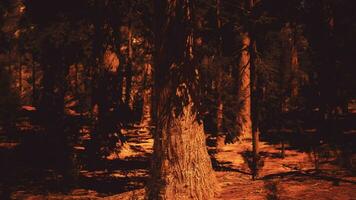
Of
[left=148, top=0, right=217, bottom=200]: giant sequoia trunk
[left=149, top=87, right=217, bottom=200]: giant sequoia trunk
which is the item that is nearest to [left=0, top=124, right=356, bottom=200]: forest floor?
[left=149, top=87, right=217, bottom=200]: giant sequoia trunk

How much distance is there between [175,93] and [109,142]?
28.4 feet

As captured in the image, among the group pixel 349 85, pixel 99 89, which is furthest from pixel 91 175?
pixel 349 85

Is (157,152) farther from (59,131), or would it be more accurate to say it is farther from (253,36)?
(59,131)

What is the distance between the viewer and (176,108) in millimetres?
7270

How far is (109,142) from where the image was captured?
15.5 m

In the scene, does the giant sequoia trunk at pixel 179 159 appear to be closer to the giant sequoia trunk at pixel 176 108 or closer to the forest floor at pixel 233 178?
the giant sequoia trunk at pixel 176 108

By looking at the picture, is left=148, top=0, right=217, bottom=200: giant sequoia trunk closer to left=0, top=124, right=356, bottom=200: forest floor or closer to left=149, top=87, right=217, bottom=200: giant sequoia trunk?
left=149, top=87, right=217, bottom=200: giant sequoia trunk

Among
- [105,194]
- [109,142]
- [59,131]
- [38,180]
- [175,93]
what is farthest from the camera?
[59,131]

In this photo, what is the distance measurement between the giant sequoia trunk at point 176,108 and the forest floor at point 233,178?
0.76 meters

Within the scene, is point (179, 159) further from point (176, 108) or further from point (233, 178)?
point (233, 178)

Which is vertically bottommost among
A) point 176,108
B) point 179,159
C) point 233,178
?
point 233,178

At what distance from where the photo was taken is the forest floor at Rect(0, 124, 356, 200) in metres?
7.46

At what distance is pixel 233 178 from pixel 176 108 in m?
3.04

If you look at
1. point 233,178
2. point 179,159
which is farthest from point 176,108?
point 233,178
